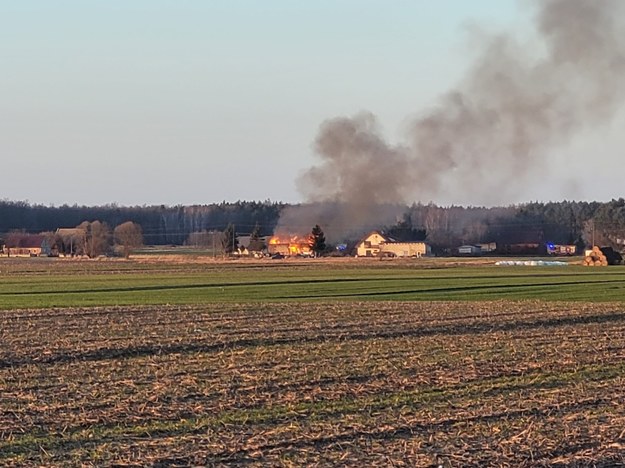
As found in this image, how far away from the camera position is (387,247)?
15425 centimetres

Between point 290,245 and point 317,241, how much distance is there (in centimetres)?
1045

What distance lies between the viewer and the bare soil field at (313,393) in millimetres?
11352

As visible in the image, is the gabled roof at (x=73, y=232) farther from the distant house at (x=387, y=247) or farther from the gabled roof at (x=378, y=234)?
the distant house at (x=387, y=247)

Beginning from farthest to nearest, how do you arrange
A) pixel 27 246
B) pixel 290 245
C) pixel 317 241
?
pixel 27 246, pixel 290 245, pixel 317 241

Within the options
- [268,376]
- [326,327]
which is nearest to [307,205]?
[326,327]

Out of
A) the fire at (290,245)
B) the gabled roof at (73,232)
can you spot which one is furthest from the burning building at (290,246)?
the gabled roof at (73,232)

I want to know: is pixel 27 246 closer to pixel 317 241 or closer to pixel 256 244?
pixel 256 244

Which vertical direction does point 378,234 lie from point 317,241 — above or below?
above

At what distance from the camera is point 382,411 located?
1401 centimetres

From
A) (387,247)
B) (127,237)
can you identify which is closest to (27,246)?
(127,237)

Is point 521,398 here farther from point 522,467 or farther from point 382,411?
point 522,467

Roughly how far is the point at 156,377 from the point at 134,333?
30.6ft

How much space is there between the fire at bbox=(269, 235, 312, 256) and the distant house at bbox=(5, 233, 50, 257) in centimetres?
4719

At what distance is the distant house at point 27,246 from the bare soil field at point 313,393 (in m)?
148
